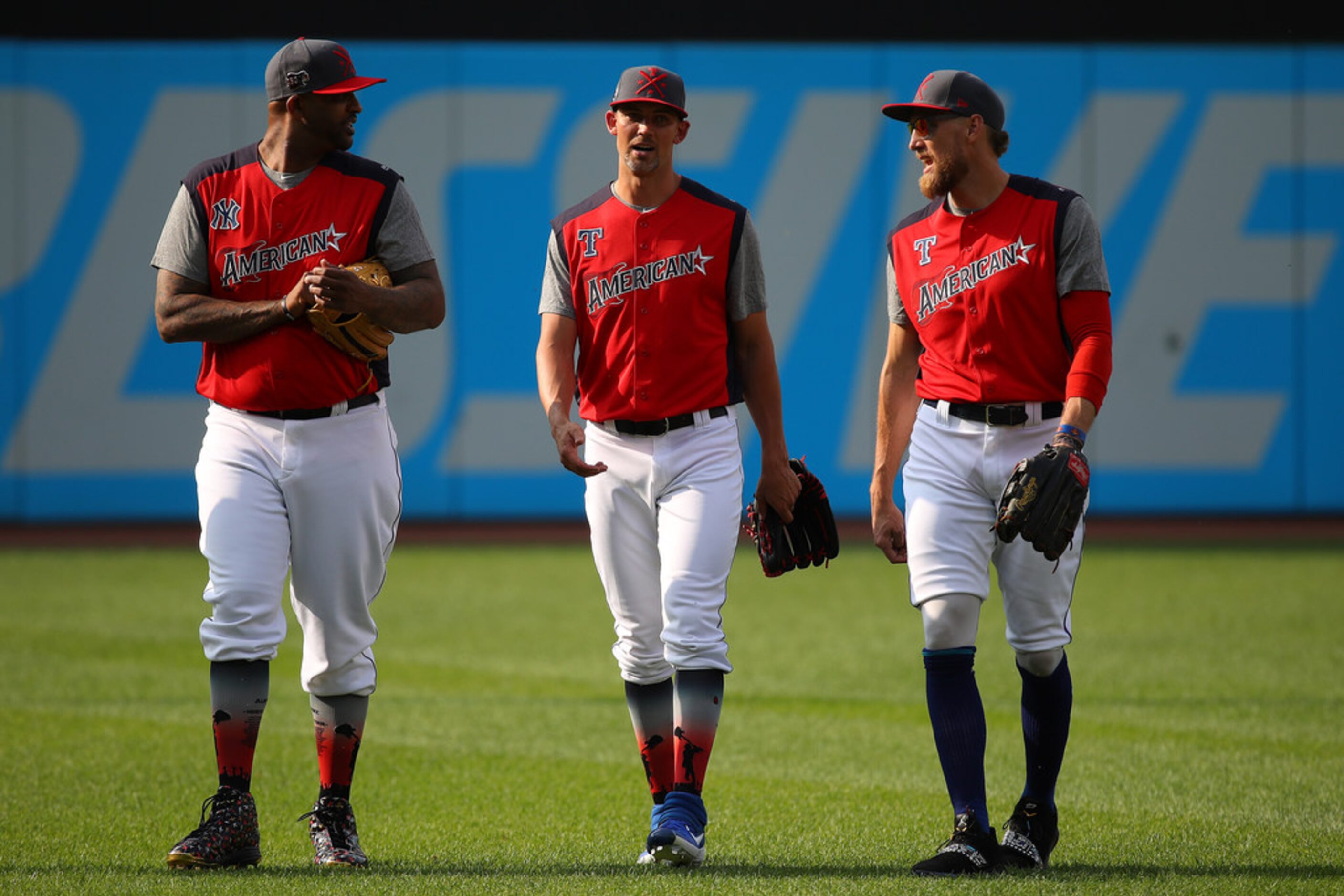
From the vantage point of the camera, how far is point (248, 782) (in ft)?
15.0

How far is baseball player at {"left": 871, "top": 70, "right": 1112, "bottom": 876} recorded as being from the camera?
4523 millimetres

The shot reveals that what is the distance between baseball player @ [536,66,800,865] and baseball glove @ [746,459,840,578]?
0.19m

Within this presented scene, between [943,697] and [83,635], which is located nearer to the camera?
[943,697]

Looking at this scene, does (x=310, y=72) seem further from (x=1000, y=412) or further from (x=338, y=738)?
(x=1000, y=412)

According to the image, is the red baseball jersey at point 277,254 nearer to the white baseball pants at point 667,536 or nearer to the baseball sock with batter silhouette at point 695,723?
the white baseball pants at point 667,536

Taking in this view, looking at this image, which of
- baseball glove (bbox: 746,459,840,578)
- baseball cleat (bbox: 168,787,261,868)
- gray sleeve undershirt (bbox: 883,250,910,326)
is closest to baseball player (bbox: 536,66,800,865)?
baseball glove (bbox: 746,459,840,578)

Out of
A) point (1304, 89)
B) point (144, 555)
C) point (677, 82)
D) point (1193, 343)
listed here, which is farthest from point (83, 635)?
point (1304, 89)

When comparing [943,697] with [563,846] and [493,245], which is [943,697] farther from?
[493,245]

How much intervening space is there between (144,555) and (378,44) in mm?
5673

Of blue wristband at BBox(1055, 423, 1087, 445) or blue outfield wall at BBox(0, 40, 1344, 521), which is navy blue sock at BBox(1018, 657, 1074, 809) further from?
blue outfield wall at BBox(0, 40, 1344, 521)

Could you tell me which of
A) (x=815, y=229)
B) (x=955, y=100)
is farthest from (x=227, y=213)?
(x=815, y=229)

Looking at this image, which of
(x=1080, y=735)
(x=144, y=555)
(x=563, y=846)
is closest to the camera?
(x=563, y=846)

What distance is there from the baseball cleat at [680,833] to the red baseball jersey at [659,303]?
1.14m

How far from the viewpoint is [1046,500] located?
427cm
